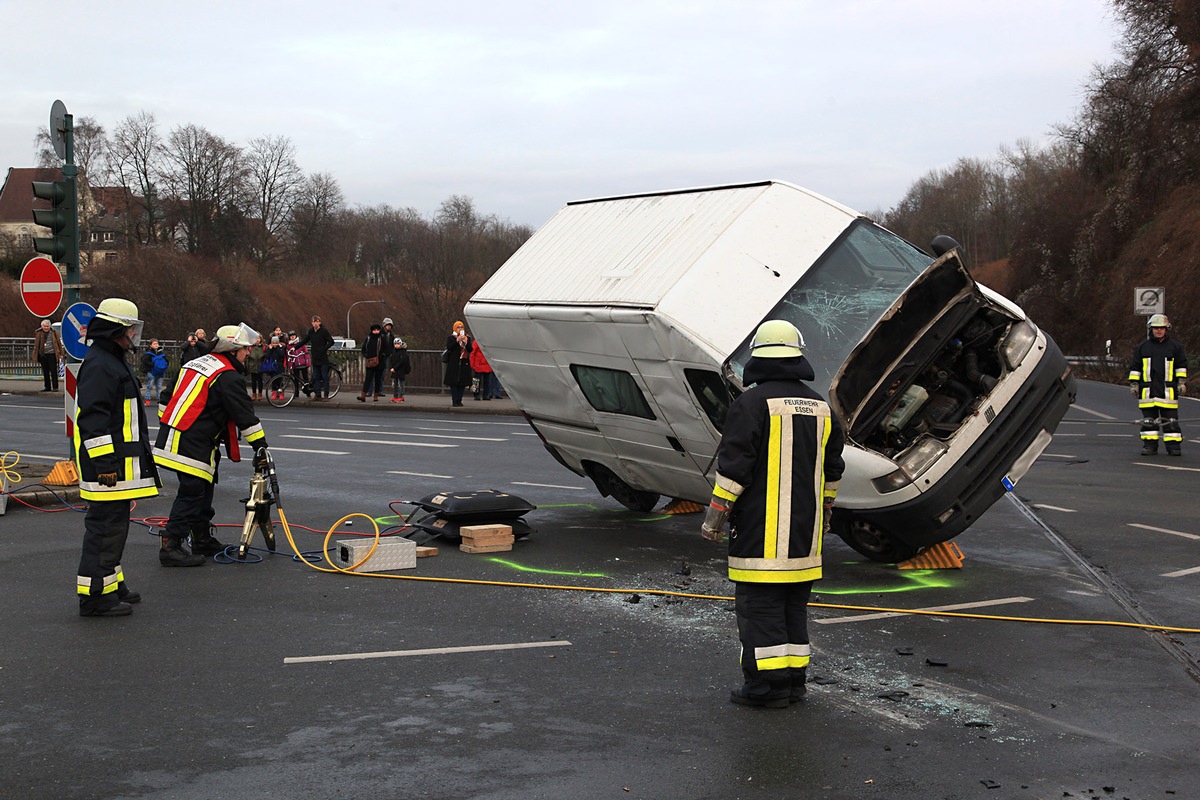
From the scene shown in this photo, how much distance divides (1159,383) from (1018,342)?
9.31m

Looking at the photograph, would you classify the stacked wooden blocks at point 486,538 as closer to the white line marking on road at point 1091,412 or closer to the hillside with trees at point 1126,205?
the white line marking on road at point 1091,412

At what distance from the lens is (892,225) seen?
3526 inches

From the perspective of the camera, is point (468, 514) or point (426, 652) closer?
point (426, 652)

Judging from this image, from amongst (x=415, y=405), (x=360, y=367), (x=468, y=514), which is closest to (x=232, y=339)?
(x=468, y=514)

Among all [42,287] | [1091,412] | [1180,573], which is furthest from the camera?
[1091,412]

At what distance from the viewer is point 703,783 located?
4.87 metres

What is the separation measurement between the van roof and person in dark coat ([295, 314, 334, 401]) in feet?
61.4

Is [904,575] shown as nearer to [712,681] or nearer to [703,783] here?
[712,681]

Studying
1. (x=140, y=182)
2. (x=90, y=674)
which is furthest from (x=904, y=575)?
(x=140, y=182)

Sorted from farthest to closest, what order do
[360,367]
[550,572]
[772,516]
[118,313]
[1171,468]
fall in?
[360,367], [1171,468], [550,572], [118,313], [772,516]

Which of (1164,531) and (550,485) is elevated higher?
(1164,531)

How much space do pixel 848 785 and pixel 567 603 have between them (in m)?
3.50

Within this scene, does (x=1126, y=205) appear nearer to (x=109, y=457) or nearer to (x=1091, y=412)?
(x=1091, y=412)

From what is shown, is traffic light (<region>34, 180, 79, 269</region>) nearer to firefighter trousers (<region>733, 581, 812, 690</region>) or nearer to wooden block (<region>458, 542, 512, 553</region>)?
wooden block (<region>458, 542, 512, 553</region>)
